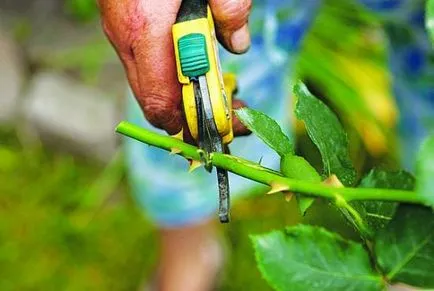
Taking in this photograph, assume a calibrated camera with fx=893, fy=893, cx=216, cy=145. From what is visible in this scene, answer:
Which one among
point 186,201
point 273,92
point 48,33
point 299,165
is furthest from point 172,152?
point 48,33

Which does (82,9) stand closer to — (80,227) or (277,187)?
(80,227)

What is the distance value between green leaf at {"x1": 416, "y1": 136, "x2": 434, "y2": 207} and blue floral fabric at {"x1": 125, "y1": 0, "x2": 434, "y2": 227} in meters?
0.80

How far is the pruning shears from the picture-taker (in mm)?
480

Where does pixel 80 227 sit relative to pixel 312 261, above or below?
below

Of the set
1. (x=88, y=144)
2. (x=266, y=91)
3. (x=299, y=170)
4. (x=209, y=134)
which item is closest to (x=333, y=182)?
(x=299, y=170)

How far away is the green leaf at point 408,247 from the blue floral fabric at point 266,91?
75cm

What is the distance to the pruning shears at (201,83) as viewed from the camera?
18.9 inches

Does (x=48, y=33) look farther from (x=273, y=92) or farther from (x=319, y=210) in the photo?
(x=273, y=92)

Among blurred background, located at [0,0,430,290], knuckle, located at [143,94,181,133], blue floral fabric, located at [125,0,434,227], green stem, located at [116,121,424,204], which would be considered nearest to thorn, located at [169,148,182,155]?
green stem, located at [116,121,424,204]

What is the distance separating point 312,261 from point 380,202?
0.13 feet

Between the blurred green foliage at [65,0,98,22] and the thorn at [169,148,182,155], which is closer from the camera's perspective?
the thorn at [169,148,182,155]

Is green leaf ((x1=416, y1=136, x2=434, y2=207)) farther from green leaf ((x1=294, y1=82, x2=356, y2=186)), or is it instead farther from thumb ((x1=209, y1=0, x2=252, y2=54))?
thumb ((x1=209, y1=0, x2=252, y2=54))

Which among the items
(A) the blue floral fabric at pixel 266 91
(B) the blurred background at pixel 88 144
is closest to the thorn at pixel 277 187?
(A) the blue floral fabric at pixel 266 91

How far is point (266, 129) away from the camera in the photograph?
40 centimetres
